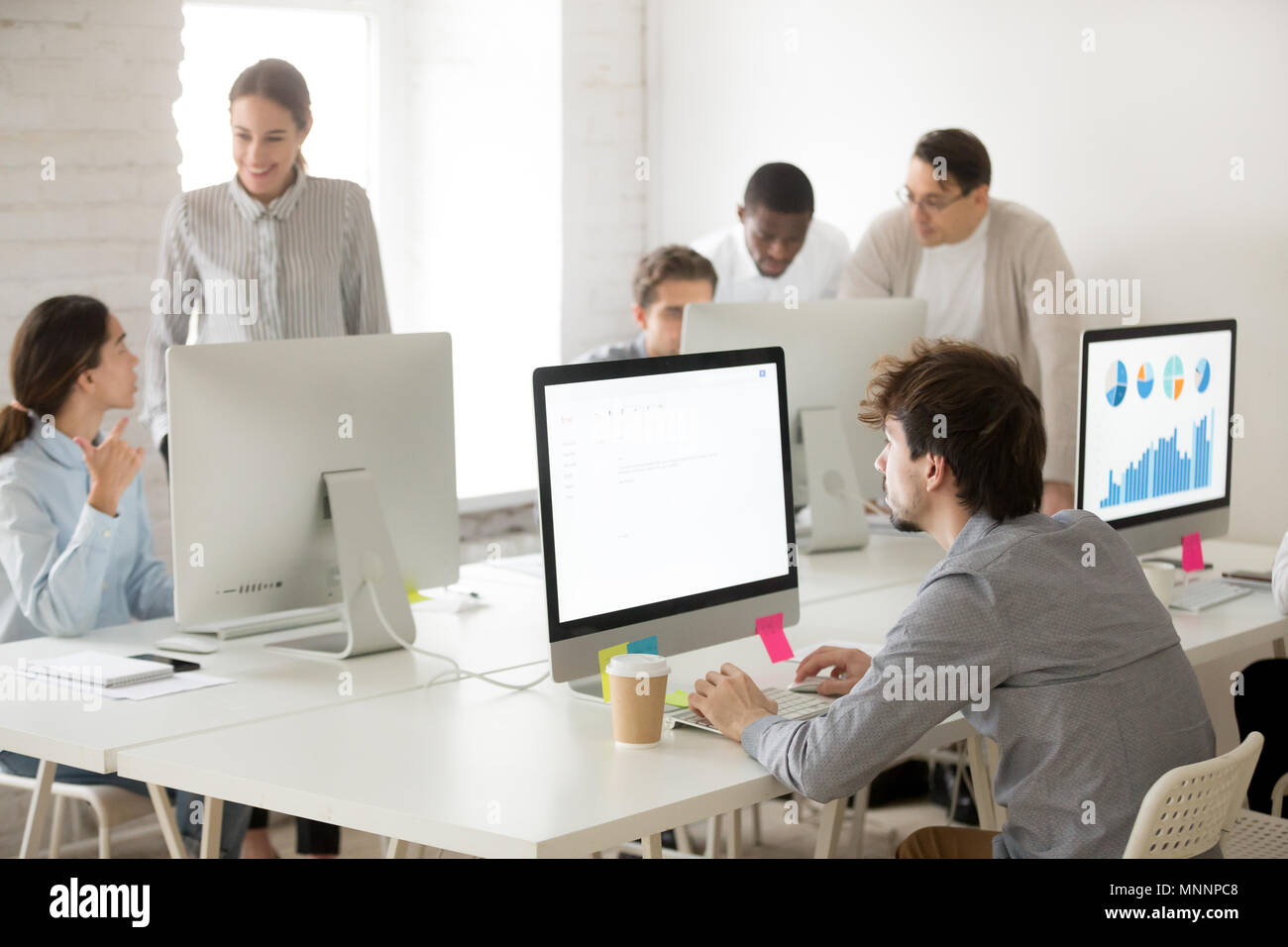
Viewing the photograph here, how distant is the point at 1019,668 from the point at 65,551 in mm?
1508

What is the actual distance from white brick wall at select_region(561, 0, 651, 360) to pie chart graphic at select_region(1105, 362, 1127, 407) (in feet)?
7.10

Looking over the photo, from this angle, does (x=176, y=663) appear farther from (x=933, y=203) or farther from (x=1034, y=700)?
(x=933, y=203)

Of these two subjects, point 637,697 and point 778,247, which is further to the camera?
point 778,247

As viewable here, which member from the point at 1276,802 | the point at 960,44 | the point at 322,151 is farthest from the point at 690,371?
the point at 322,151

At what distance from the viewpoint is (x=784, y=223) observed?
11.4 feet

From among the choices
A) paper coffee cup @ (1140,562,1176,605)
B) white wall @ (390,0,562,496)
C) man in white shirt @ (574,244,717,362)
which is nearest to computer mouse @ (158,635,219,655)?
man in white shirt @ (574,244,717,362)

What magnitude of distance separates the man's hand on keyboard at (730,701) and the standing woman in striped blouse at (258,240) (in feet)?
5.17

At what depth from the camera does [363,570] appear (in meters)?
2.15

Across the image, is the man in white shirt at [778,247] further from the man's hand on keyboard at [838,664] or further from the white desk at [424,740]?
the man's hand on keyboard at [838,664]

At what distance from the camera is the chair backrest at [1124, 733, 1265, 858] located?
1.50 metres

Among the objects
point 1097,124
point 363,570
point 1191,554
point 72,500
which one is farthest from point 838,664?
point 1097,124

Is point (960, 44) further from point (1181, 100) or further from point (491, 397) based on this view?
point (491, 397)

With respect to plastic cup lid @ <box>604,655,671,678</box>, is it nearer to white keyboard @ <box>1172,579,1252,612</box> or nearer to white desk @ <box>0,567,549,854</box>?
white desk @ <box>0,567,549,854</box>

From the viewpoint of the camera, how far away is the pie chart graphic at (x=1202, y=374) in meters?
2.71
